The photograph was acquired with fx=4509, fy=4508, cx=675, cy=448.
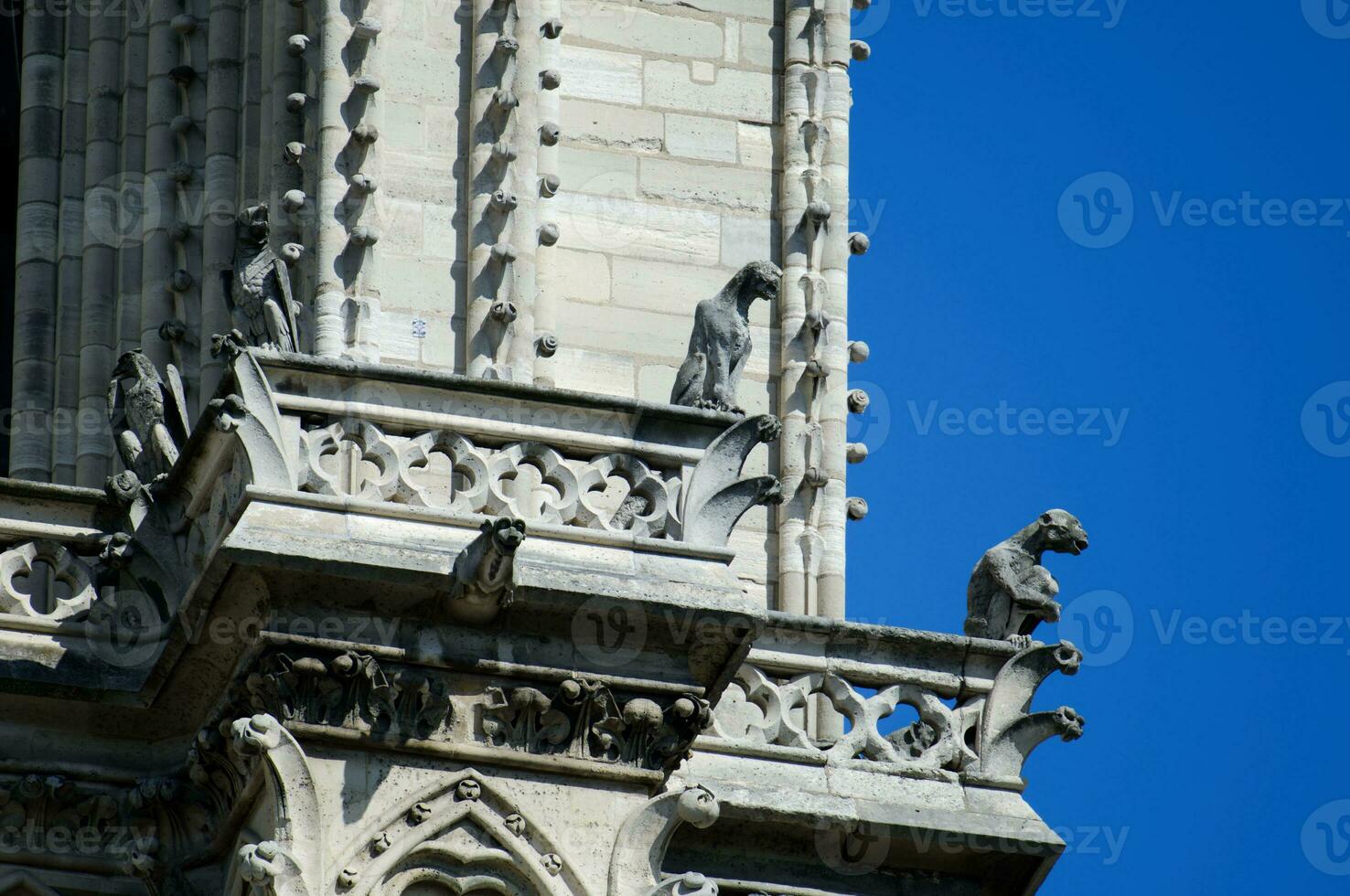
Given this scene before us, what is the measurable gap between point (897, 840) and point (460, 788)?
249cm

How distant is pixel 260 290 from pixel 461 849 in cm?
288

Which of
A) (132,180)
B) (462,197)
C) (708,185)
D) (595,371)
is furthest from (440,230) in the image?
(132,180)

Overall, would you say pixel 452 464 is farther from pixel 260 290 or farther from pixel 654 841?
pixel 654 841

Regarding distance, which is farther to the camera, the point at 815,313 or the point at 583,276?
the point at 815,313

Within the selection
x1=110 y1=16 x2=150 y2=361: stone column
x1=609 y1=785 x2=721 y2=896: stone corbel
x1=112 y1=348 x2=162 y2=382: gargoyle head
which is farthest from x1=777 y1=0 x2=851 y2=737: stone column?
x1=112 y1=348 x2=162 y2=382: gargoyle head

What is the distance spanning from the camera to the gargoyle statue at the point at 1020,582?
2022cm

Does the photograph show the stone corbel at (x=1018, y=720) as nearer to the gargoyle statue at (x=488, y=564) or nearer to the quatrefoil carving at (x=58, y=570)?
the gargoyle statue at (x=488, y=564)

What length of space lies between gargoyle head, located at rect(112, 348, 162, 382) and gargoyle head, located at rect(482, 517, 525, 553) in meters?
2.59

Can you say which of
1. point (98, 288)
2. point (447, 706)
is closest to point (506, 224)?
point (98, 288)

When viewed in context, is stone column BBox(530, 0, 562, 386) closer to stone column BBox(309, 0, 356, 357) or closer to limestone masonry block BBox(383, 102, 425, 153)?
limestone masonry block BBox(383, 102, 425, 153)

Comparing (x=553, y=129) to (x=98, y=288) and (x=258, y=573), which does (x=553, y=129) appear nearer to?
(x=98, y=288)

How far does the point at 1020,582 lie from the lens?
2028 centimetres

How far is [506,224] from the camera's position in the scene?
21.0 metres

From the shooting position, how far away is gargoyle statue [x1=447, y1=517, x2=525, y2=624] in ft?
57.0
